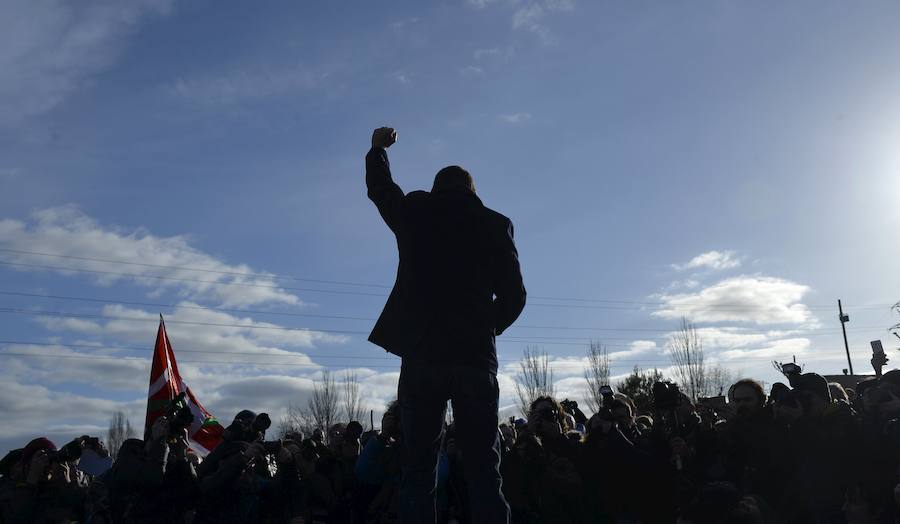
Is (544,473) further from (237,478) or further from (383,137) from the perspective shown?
(383,137)

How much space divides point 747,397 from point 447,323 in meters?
4.31

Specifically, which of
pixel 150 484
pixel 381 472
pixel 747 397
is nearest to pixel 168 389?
pixel 150 484

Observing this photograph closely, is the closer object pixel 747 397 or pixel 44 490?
pixel 44 490

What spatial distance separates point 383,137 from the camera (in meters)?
4.10

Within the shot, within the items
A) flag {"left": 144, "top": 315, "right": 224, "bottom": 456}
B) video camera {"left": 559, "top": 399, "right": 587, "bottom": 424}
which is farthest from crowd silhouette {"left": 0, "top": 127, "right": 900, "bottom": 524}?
flag {"left": 144, "top": 315, "right": 224, "bottom": 456}

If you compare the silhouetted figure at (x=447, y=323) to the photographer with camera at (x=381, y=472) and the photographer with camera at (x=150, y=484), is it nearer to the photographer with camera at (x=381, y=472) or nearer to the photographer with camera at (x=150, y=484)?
the photographer with camera at (x=381, y=472)

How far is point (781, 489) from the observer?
5953 mm

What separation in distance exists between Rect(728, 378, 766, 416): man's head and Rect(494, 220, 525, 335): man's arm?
3.82 metres

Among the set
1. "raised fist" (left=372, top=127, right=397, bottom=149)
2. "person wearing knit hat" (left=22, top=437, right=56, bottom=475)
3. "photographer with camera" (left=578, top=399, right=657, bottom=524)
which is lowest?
"photographer with camera" (left=578, top=399, right=657, bottom=524)

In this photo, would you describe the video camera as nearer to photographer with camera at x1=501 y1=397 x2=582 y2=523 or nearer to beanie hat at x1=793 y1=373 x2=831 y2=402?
photographer with camera at x1=501 y1=397 x2=582 y2=523

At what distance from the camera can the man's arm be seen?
147 inches

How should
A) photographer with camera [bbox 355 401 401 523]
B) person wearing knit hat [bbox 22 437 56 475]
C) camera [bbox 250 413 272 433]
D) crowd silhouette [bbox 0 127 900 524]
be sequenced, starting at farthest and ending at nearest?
camera [bbox 250 413 272 433] → person wearing knit hat [bbox 22 437 56 475] → photographer with camera [bbox 355 401 401 523] → crowd silhouette [bbox 0 127 900 524]

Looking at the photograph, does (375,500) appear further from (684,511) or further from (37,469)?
(684,511)

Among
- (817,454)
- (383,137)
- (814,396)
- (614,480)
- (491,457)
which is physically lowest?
(614,480)
